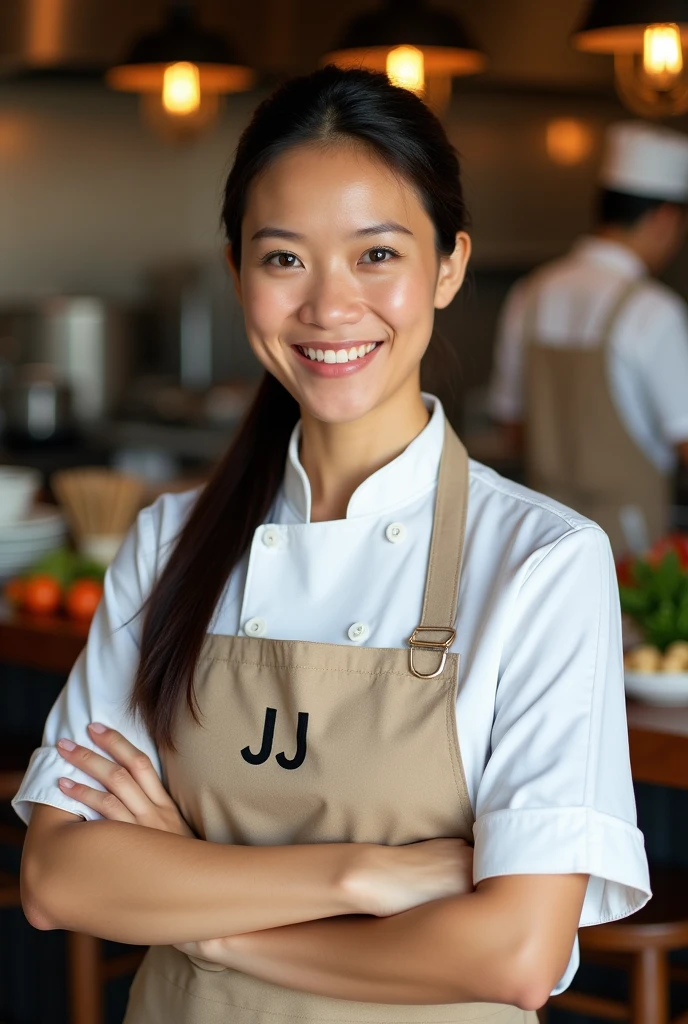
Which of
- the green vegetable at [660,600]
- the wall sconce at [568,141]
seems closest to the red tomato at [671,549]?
the green vegetable at [660,600]

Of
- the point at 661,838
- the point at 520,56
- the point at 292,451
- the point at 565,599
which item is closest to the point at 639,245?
the point at 520,56

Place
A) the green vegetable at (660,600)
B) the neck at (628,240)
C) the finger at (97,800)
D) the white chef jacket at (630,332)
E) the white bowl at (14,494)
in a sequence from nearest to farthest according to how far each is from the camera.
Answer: the finger at (97,800) < the green vegetable at (660,600) < the white bowl at (14,494) < the white chef jacket at (630,332) < the neck at (628,240)

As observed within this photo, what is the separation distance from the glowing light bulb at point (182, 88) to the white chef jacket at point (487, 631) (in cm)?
216

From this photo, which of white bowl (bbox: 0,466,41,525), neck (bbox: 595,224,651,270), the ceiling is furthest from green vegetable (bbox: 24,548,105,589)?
the ceiling

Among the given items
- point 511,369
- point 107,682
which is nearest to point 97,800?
point 107,682

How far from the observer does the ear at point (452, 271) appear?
1.54 metres

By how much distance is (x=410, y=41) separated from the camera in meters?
3.13

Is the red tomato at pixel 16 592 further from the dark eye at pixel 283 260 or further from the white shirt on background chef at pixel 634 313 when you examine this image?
the white shirt on background chef at pixel 634 313

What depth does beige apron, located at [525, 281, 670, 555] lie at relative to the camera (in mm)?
3729

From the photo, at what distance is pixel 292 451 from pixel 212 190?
4.48 m

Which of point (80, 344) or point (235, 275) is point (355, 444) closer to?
point (235, 275)

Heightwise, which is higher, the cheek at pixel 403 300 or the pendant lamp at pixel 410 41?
the pendant lamp at pixel 410 41

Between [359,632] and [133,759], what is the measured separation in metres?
0.31

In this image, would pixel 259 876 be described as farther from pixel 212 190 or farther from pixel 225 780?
pixel 212 190
